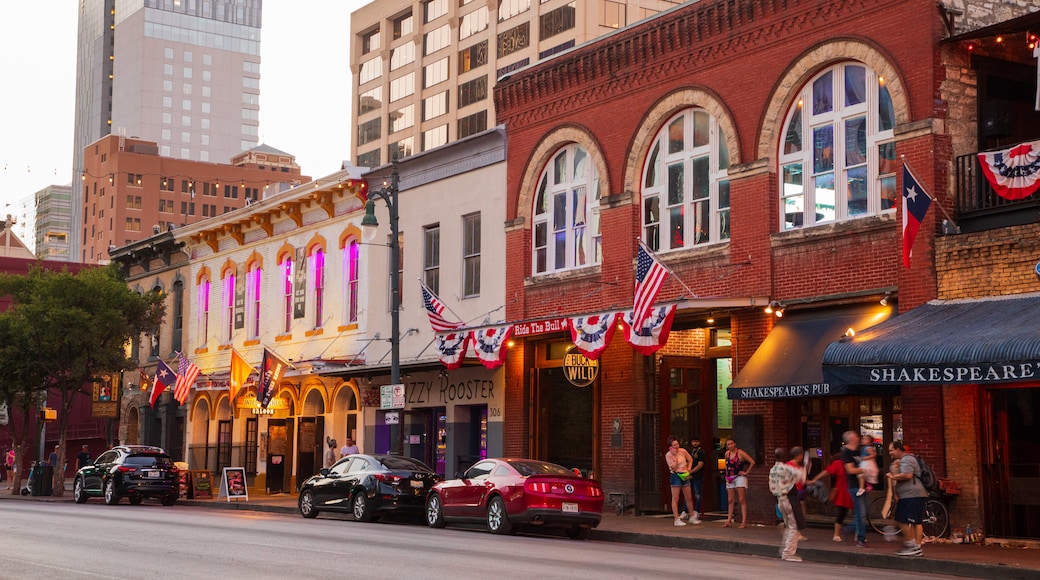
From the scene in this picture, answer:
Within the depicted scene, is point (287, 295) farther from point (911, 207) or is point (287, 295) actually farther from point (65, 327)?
point (911, 207)

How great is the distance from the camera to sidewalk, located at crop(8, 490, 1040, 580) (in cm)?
1670

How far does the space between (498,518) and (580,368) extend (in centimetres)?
639

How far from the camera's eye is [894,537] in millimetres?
20219

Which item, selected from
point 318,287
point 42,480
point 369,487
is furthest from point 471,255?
point 42,480

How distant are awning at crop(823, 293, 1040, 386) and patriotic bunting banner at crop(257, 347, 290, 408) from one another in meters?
19.6

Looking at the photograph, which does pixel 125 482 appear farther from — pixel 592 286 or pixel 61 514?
pixel 592 286

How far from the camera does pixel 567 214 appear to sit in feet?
97.9

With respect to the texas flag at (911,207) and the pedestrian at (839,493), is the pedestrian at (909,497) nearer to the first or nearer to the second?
the pedestrian at (839,493)

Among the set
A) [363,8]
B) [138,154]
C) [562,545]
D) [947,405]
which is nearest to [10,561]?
[562,545]

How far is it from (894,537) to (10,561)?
13179mm

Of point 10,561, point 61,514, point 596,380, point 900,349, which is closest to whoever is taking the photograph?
point 10,561

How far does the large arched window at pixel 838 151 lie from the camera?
22.4 meters

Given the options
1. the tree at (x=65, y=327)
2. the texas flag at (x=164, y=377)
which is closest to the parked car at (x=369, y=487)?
the texas flag at (x=164, y=377)

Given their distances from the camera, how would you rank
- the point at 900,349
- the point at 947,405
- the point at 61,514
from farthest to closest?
the point at 61,514 < the point at 947,405 < the point at 900,349
